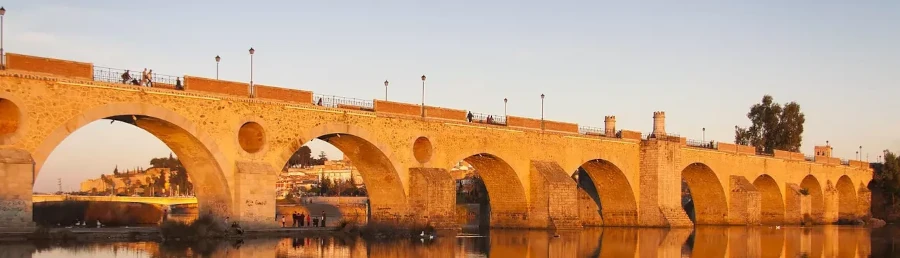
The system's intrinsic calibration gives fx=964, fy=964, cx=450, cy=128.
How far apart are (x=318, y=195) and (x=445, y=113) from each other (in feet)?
147

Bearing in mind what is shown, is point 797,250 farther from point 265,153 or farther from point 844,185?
point 844,185

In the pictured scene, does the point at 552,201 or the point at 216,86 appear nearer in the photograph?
the point at 216,86

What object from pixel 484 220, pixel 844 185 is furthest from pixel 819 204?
pixel 484 220

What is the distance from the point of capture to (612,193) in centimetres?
5050

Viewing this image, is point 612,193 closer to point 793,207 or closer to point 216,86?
point 793,207

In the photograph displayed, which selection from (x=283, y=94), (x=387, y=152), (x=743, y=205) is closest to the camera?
(x=283, y=94)

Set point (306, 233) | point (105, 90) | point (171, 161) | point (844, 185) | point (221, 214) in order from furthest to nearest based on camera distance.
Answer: point (171, 161)
point (844, 185)
point (306, 233)
point (221, 214)
point (105, 90)

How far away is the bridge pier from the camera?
24.8 metres

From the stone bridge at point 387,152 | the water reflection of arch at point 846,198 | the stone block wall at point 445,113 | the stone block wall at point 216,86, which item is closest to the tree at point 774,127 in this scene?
the water reflection of arch at point 846,198

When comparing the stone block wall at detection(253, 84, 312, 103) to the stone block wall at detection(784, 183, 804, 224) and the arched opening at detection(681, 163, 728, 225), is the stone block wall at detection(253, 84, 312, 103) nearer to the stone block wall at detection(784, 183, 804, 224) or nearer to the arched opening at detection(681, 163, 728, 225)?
the arched opening at detection(681, 163, 728, 225)

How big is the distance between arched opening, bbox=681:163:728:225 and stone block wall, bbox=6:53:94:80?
37.1 m

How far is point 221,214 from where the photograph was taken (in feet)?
102

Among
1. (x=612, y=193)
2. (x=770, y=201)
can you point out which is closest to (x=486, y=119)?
(x=612, y=193)

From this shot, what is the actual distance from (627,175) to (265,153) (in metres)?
23.0
